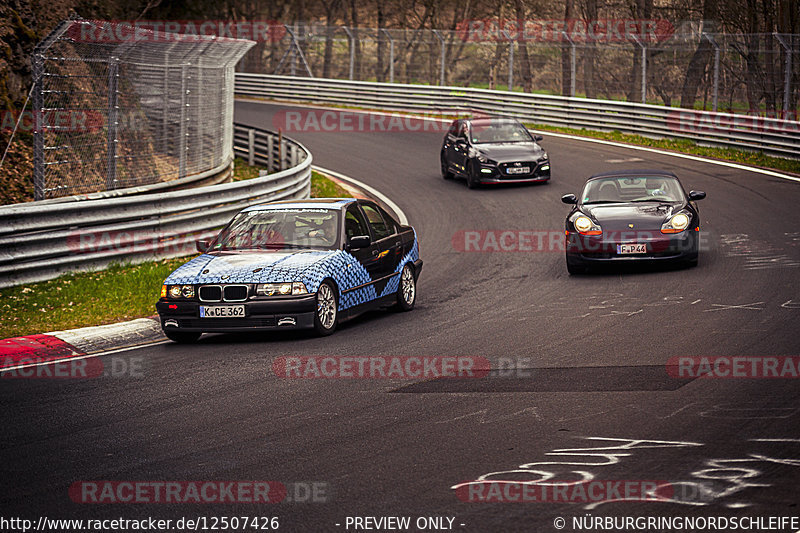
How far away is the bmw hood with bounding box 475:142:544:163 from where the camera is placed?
76.5 ft

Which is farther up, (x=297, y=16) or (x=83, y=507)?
(x=297, y=16)

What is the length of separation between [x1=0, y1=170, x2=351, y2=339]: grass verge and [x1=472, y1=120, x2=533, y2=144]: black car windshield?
11.4 metres

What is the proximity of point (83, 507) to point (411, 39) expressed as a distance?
35831 mm

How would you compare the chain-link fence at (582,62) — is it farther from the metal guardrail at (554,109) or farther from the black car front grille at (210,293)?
the black car front grille at (210,293)

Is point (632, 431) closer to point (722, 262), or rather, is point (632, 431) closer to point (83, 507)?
point (83, 507)

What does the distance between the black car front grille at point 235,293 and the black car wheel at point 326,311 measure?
75cm

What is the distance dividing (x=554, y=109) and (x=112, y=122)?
2022cm

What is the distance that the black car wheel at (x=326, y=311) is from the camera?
34.7ft

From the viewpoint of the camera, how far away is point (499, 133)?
24172 mm

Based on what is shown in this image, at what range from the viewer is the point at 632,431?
667cm

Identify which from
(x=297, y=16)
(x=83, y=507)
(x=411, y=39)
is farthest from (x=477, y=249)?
(x=297, y=16)

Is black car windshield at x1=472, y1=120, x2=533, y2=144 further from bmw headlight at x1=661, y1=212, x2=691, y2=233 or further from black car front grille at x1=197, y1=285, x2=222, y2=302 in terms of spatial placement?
black car front grille at x1=197, y1=285, x2=222, y2=302

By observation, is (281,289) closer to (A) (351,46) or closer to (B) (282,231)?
(B) (282,231)

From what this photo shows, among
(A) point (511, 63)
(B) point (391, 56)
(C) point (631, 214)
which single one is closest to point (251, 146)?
(A) point (511, 63)
